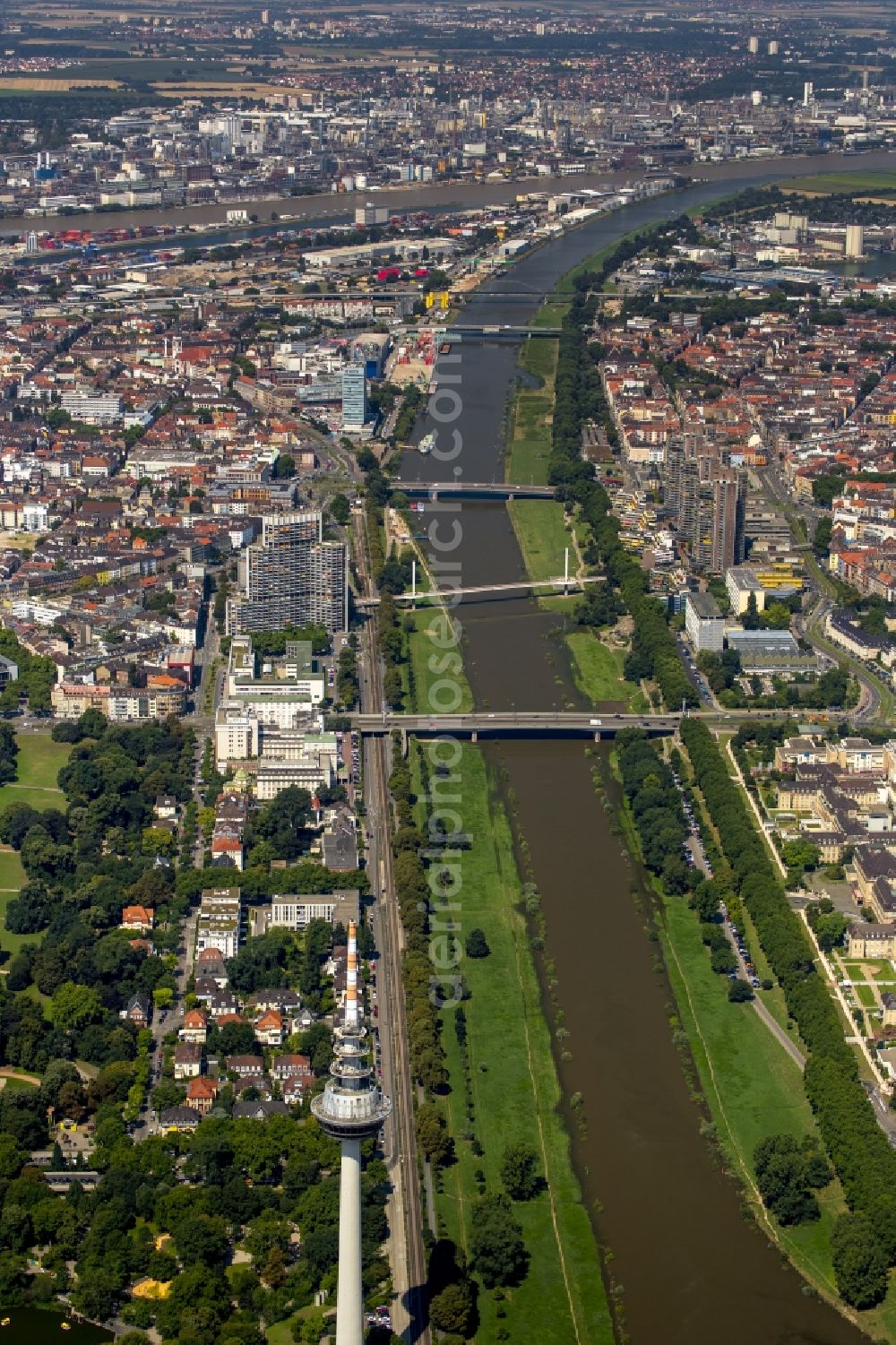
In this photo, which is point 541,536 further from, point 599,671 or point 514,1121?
point 514,1121

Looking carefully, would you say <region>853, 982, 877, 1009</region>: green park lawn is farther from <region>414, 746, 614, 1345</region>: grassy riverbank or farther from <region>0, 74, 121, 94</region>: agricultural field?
<region>0, 74, 121, 94</region>: agricultural field

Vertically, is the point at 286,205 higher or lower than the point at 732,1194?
lower

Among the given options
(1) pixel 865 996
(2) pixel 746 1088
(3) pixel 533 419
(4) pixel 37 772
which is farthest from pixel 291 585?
(3) pixel 533 419

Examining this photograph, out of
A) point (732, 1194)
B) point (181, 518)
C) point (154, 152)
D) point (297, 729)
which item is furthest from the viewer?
point (154, 152)

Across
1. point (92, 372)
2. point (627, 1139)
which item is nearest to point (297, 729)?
point (627, 1139)

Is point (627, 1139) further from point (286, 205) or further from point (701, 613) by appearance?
point (286, 205)
